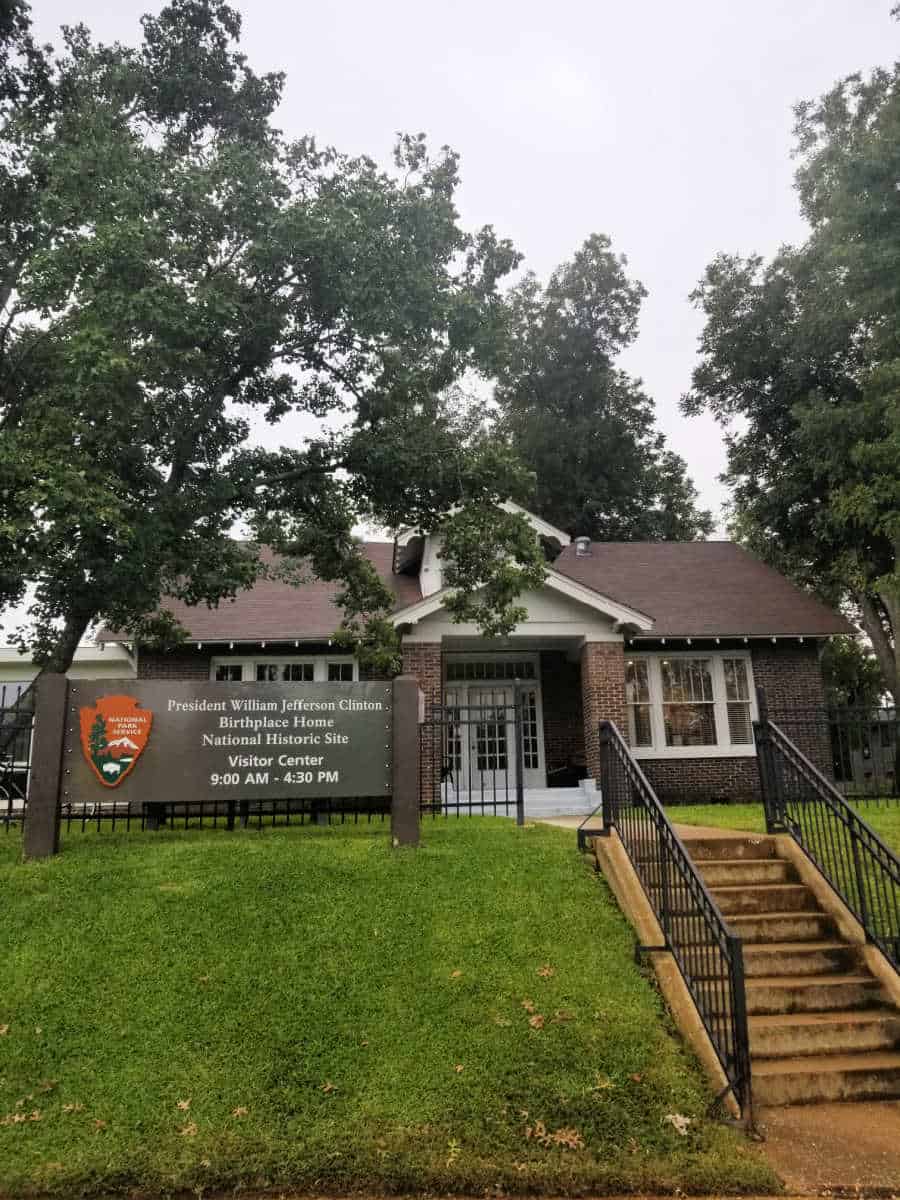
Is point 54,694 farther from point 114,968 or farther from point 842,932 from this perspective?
point 842,932

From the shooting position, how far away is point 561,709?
16.8m

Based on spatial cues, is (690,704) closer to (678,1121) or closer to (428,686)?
(428,686)

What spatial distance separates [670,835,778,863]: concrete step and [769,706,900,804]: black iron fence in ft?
17.4

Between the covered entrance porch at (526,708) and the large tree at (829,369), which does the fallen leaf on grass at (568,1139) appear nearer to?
the covered entrance porch at (526,708)

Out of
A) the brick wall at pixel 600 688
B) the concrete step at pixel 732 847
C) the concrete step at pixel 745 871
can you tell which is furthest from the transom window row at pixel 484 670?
the concrete step at pixel 745 871

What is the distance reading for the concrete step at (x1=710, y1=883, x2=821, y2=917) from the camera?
6.96 metres

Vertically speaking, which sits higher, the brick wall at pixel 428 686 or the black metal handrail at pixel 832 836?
the brick wall at pixel 428 686

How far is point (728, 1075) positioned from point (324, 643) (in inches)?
478

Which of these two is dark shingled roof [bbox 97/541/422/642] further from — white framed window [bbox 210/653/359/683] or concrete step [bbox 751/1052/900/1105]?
concrete step [bbox 751/1052/900/1105]

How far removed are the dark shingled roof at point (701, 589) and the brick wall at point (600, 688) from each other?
1.04 metres

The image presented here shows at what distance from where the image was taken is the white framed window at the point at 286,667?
16422 millimetres

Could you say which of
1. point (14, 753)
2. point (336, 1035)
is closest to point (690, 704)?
point (14, 753)

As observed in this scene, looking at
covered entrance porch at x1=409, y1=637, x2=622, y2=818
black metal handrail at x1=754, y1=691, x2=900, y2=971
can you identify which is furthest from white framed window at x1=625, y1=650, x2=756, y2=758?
black metal handrail at x1=754, y1=691, x2=900, y2=971

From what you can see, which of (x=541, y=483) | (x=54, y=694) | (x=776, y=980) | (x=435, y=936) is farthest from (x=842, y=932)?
(x=541, y=483)
